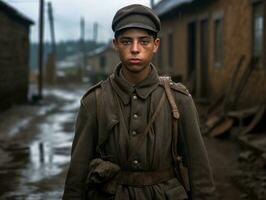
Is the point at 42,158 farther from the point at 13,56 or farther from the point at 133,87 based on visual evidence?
the point at 13,56

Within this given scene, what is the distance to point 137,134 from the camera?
2.43 meters

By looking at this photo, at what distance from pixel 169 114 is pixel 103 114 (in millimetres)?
299

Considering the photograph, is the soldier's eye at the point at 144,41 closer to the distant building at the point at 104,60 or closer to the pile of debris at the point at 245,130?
the pile of debris at the point at 245,130

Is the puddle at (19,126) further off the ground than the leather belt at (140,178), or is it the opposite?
the leather belt at (140,178)

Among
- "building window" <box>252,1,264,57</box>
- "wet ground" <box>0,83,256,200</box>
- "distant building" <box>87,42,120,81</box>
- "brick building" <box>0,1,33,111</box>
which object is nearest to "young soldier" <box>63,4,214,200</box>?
"wet ground" <box>0,83,256,200</box>

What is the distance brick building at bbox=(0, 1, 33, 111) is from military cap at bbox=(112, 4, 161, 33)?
1589 cm

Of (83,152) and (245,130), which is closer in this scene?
(83,152)

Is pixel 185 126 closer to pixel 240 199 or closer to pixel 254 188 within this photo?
pixel 240 199

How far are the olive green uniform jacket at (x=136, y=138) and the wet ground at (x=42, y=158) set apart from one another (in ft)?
14.0

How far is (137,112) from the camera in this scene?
96.7 inches

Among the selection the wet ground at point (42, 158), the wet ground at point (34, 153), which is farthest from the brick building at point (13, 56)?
the wet ground at point (42, 158)

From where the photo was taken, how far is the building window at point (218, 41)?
16.3 m

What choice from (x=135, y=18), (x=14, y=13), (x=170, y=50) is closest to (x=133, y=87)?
(x=135, y=18)

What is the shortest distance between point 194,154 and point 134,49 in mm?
554
